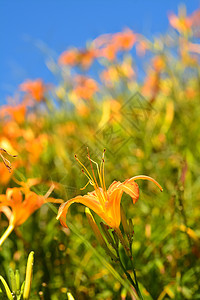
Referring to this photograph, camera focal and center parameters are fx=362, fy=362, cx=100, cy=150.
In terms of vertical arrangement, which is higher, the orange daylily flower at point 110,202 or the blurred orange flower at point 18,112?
the blurred orange flower at point 18,112

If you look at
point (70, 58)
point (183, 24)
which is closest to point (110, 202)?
point (183, 24)

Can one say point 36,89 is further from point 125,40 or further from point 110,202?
point 110,202

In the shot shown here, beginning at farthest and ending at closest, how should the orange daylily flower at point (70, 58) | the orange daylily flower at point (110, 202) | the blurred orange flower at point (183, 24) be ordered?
1. the orange daylily flower at point (70, 58)
2. the blurred orange flower at point (183, 24)
3. the orange daylily flower at point (110, 202)

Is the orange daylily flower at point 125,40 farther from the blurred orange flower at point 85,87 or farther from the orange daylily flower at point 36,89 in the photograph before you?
the orange daylily flower at point 36,89

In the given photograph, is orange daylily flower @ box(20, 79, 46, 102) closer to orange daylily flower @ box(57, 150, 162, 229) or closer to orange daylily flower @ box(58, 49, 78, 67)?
orange daylily flower @ box(58, 49, 78, 67)

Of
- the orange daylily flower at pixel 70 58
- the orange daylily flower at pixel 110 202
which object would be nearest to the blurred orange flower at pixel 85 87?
the orange daylily flower at pixel 70 58

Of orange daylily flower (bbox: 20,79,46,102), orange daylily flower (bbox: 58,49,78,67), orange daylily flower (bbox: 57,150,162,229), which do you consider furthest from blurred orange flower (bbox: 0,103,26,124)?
orange daylily flower (bbox: 57,150,162,229)

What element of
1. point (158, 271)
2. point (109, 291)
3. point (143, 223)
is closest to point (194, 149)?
point (143, 223)

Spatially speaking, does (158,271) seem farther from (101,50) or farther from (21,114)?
(101,50)
